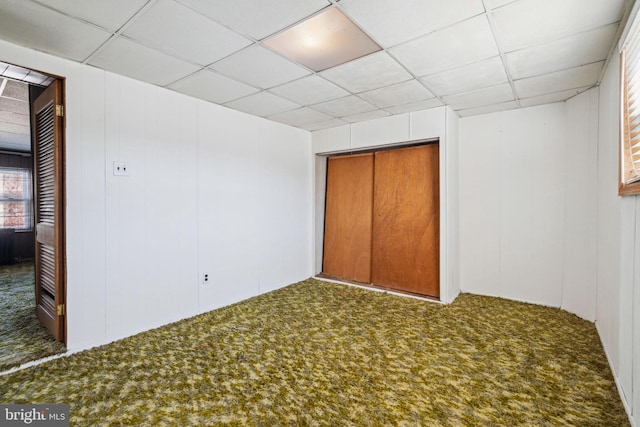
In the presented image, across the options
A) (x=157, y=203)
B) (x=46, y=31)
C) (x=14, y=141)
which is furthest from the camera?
(x=14, y=141)

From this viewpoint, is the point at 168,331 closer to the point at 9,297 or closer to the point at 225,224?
the point at 225,224

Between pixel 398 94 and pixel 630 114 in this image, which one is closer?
pixel 630 114

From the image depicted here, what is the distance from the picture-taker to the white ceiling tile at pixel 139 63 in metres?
2.37

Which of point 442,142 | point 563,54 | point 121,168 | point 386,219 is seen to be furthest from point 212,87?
point 563,54

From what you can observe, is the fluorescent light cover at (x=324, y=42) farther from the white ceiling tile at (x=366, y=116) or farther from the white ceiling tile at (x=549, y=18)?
→ the white ceiling tile at (x=366, y=116)

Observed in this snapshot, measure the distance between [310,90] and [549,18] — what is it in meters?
2.04

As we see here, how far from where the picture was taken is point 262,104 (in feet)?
12.0

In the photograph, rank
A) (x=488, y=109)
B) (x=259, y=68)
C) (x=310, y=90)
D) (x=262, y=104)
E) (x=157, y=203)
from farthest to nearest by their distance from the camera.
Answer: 1. (x=488, y=109)
2. (x=262, y=104)
3. (x=310, y=90)
4. (x=157, y=203)
5. (x=259, y=68)

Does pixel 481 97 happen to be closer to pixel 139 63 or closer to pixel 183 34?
pixel 183 34

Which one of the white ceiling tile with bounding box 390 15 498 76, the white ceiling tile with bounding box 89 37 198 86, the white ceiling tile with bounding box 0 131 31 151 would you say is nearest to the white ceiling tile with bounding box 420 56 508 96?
the white ceiling tile with bounding box 390 15 498 76

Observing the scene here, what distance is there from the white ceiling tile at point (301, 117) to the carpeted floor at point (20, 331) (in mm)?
3365

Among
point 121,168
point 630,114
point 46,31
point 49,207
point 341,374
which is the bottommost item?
point 341,374

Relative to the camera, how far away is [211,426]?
175 centimetres

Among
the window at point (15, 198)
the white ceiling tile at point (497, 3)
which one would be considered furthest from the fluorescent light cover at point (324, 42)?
the window at point (15, 198)
